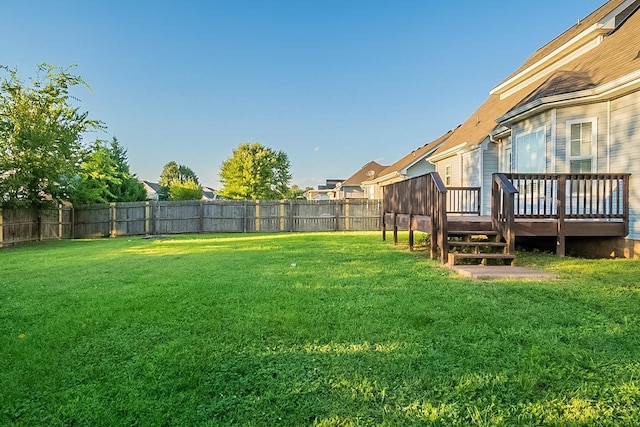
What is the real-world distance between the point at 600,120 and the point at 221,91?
649 inches

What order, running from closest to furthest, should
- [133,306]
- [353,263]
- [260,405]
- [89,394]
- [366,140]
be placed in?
1. [260,405]
2. [89,394]
3. [133,306]
4. [353,263]
5. [366,140]

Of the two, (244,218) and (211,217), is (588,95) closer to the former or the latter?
(244,218)

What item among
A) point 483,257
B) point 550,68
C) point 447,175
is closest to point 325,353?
point 483,257

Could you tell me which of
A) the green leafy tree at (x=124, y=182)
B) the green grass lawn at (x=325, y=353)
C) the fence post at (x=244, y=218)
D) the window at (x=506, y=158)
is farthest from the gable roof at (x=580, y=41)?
the green leafy tree at (x=124, y=182)

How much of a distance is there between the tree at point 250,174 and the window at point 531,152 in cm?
2961

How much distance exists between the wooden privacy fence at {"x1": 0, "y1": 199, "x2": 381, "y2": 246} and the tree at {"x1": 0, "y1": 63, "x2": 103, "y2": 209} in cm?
223

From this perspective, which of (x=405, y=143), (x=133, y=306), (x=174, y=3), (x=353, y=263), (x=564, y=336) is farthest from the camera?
(x=405, y=143)

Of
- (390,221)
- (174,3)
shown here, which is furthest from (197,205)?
(390,221)

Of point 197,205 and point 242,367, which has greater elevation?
point 197,205

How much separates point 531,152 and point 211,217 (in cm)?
1496

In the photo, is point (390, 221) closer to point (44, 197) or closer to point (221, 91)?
point (221, 91)

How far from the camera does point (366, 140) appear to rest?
26.3 m

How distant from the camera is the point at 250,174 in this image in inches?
1467

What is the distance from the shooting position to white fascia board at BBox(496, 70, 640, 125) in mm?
6266
